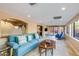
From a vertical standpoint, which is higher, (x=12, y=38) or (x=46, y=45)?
(x=12, y=38)

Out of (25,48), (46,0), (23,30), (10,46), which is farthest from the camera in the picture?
(23,30)

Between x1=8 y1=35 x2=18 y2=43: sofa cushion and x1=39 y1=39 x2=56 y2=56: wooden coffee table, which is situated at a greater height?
x1=8 y1=35 x2=18 y2=43: sofa cushion

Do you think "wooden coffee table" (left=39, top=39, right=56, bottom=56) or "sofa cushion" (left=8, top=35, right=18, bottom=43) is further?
"wooden coffee table" (left=39, top=39, right=56, bottom=56)

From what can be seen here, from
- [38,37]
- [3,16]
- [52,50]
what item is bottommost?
[52,50]

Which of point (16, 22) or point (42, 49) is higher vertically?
point (16, 22)

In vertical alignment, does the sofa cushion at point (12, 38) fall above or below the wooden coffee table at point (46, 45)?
above

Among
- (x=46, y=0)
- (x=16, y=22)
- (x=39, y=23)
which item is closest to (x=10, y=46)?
(x=16, y=22)

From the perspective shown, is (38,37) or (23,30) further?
(23,30)

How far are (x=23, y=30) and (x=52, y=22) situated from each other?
1.27m

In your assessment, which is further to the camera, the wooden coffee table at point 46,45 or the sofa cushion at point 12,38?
the wooden coffee table at point 46,45

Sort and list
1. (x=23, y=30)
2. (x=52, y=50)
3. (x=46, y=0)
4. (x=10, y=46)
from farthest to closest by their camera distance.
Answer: (x=23, y=30) → (x=52, y=50) → (x=10, y=46) → (x=46, y=0)

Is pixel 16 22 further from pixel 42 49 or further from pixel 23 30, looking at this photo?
pixel 42 49

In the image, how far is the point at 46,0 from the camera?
6.78ft

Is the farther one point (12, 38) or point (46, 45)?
point (46, 45)
